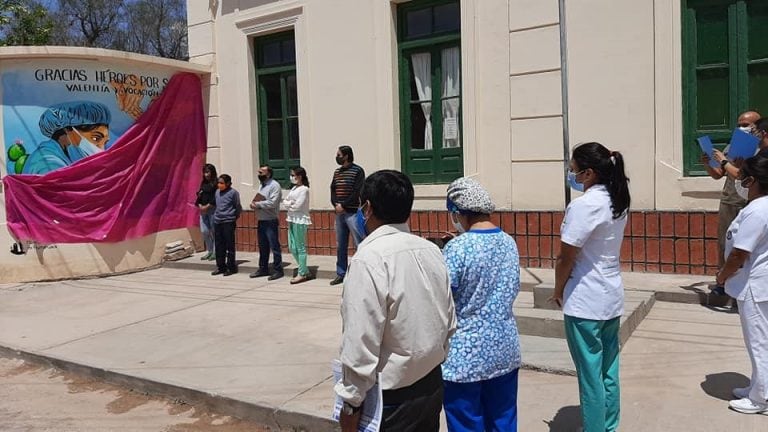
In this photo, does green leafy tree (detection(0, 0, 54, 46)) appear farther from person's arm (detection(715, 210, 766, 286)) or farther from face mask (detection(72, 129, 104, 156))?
person's arm (detection(715, 210, 766, 286))

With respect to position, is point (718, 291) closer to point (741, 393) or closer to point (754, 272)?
point (741, 393)

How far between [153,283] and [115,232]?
4.57 ft

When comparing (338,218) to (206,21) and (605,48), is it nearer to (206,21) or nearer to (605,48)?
(605,48)

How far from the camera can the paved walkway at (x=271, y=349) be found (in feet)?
14.0

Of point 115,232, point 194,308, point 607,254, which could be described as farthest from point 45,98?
point 607,254

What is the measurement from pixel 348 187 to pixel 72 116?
5.00 metres

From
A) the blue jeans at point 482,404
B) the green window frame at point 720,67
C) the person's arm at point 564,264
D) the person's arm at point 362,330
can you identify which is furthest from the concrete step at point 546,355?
the green window frame at point 720,67

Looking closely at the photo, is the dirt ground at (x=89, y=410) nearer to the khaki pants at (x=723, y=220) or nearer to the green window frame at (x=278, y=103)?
the khaki pants at (x=723, y=220)

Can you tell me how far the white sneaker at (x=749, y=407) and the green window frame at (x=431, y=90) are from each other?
228 inches

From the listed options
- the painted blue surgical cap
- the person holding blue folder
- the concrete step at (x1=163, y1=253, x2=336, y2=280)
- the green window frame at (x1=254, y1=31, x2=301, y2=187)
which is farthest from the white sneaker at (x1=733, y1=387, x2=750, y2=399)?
the painted blue surgical cap

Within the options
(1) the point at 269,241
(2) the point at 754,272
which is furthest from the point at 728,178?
(1) the point at 269,241

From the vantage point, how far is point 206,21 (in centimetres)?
1181

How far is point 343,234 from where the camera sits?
28.4ft

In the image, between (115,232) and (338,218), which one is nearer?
(338,218)
